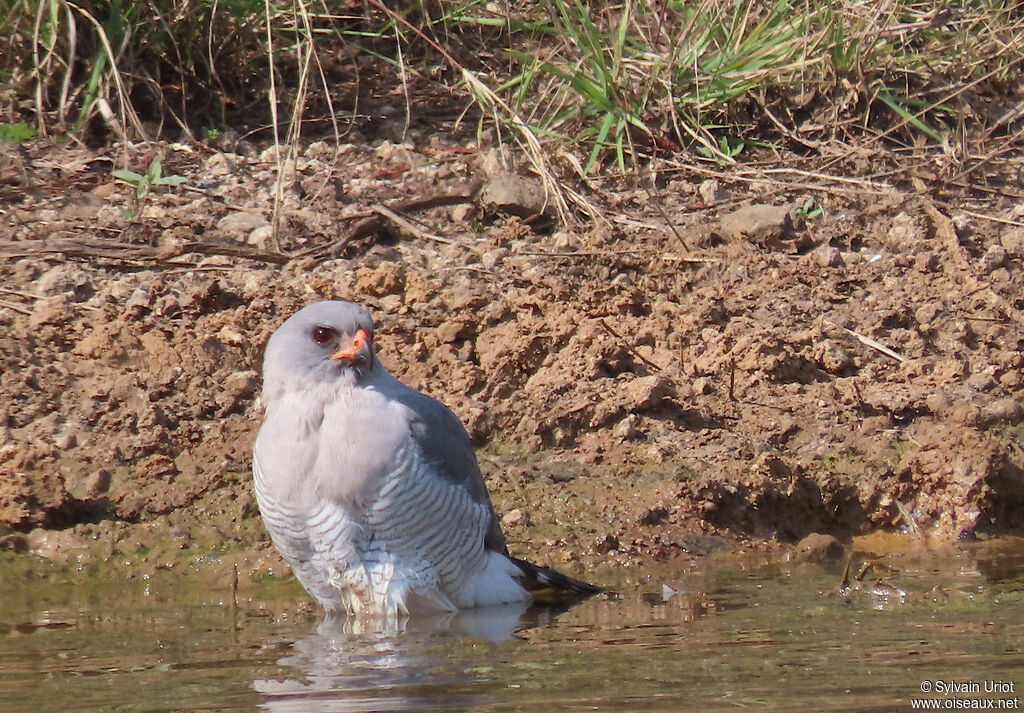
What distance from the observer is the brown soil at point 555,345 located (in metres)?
5.76

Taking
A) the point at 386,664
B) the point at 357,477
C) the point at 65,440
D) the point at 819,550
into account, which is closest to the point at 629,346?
the point at 819,550

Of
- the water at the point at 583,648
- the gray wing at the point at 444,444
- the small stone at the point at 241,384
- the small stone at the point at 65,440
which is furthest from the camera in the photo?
the small stone at the point at 241,384

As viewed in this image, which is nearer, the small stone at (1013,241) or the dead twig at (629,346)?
the dead twig at (629,346)

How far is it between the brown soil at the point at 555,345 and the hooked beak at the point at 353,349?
114 cm

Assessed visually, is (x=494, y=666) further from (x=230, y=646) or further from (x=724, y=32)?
(x=724, y=32)

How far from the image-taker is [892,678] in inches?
149

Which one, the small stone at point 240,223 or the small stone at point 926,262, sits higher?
the small stone at point 240,223

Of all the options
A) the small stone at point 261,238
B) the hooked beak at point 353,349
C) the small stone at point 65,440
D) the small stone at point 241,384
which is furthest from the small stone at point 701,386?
the small stone at point 65,440

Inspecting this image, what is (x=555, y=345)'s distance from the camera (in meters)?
6.44

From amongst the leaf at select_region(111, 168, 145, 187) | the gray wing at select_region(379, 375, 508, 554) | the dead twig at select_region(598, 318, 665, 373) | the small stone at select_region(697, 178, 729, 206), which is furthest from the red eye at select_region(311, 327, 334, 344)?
the small stone at select_region(697, 178, 729, 206)

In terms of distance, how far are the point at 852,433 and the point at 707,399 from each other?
1.96 feet

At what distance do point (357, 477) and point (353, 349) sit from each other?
1.29ft

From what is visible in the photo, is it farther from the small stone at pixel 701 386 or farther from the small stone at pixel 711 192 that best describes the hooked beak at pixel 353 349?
the small stone at pixel 711 192

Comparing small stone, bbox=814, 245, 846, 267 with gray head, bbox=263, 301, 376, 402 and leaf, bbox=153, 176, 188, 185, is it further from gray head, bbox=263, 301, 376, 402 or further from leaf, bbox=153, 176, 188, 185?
leaf, bbox=153, 176, 188, 185
